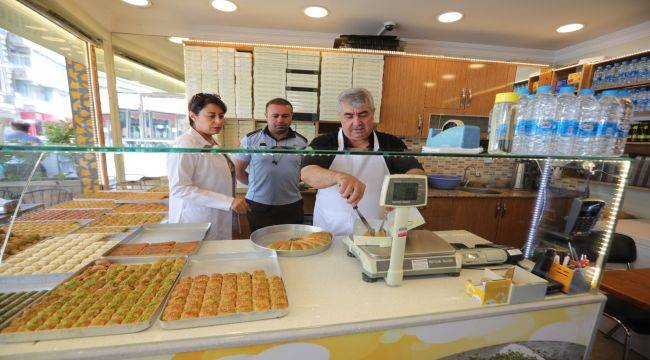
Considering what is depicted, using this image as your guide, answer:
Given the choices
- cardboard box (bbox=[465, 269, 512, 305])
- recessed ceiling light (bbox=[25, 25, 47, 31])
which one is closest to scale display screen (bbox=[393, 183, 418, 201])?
cardboard box (bbox=[465, 269, 512, 305])

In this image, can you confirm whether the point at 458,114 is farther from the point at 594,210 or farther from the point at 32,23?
the point at 32,23

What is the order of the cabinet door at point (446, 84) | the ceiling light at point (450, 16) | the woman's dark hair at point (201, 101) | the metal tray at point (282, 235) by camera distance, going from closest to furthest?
the metal tray at point (282, 235) < the woman's dark hair at point (201, 101) < the ceiling light at point (450, 16) < the cabinet door at point (446, 84)

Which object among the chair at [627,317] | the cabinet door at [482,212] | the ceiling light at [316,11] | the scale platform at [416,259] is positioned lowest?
the chair at [627,317]

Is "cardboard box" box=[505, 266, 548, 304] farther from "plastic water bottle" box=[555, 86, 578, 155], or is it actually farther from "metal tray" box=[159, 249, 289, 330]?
"metal tray" box=[159, 249, 289, 330]

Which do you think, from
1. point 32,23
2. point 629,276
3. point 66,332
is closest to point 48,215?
point 32,23

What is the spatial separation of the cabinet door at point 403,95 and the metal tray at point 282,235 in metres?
2.51

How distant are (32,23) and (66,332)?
9.94 feet

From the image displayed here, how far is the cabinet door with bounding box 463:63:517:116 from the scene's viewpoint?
12.2ft

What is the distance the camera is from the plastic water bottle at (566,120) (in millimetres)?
1149

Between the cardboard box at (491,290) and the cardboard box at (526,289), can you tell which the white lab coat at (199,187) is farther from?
the cardboard box at (526,289)

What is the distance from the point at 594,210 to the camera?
1.23 m

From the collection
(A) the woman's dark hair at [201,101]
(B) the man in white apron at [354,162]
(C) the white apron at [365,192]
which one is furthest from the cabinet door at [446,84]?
(A) the woman's dark hair at [201,101]

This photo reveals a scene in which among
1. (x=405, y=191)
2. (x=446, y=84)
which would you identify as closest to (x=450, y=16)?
(x=446, y=84)

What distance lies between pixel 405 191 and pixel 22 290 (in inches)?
55.1
